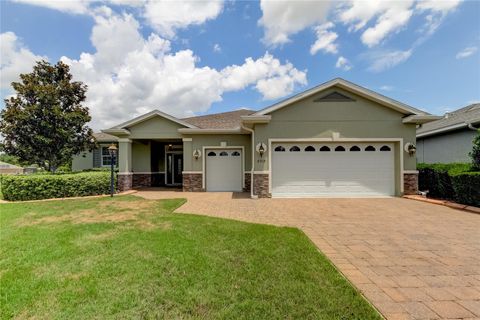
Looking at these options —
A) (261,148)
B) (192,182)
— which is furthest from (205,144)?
(261,148)

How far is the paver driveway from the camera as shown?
2.84 meters

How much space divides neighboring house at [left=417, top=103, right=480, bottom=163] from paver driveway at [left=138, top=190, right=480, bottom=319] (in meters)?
5.32

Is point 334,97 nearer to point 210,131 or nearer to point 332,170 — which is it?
point 332,170

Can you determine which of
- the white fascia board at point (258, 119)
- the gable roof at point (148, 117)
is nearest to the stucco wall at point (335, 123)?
the white fascia board at point (258, 119)

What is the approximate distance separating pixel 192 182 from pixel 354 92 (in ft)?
29.5

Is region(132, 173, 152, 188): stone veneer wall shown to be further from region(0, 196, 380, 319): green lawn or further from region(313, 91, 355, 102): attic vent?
region(313, 91, 355, 102): attic vent

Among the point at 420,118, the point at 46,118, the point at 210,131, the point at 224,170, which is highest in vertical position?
the point at 46,118

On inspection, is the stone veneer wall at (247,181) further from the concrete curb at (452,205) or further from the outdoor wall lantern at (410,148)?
the outdoor wall lantern at (410,148)

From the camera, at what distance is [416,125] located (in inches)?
420

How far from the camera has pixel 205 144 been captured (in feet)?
42.3

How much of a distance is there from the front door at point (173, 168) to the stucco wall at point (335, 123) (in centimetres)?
792

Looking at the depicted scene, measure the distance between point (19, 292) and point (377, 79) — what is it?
1595cm

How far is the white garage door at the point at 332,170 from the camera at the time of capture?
35.2 ft

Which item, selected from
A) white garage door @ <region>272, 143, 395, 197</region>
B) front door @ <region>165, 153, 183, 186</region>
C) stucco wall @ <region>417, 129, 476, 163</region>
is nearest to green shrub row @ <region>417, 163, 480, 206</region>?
white garage door @ <region>272, 143, 395, 197</region>
